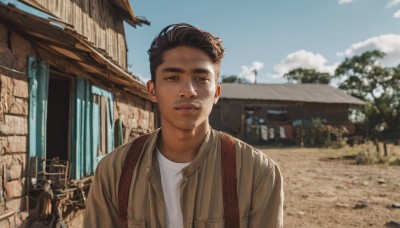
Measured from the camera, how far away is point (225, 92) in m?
25.6

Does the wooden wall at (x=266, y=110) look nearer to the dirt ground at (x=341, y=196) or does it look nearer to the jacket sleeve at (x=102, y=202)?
the dirt ground at (x=341, y=196)

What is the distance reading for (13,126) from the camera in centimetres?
395

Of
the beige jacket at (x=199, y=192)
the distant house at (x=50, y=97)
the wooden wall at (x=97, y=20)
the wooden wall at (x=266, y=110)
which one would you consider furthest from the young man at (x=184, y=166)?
the wooden wall at (x=266, y=110)

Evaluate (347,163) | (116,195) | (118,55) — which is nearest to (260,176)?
(116,195)

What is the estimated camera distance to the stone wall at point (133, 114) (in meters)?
8.02

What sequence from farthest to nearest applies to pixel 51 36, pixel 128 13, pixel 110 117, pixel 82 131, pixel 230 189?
pixel 128 13
pixel 110 117
pixel 82 131
pixel 51 36
pixel 230 189

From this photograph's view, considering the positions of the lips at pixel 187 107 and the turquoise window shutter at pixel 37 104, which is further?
the turquoise window shutter at pixel 37 104

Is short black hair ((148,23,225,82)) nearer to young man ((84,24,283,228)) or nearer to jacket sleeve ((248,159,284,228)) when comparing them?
young man ((84,24,283,228))

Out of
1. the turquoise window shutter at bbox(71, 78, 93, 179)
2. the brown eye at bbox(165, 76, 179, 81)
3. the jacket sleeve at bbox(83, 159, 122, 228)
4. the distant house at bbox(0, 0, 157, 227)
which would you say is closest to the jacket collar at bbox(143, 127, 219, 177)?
the jacket sleeve at bbox(83, 159, 122, 228)

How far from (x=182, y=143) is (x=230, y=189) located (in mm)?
402

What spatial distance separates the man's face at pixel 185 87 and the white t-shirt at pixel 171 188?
223mm

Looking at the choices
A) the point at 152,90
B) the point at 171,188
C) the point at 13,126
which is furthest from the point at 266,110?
the point at 171,188

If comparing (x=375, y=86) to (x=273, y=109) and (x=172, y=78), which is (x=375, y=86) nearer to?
(x=273, y=109)

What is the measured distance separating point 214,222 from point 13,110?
3272mm
